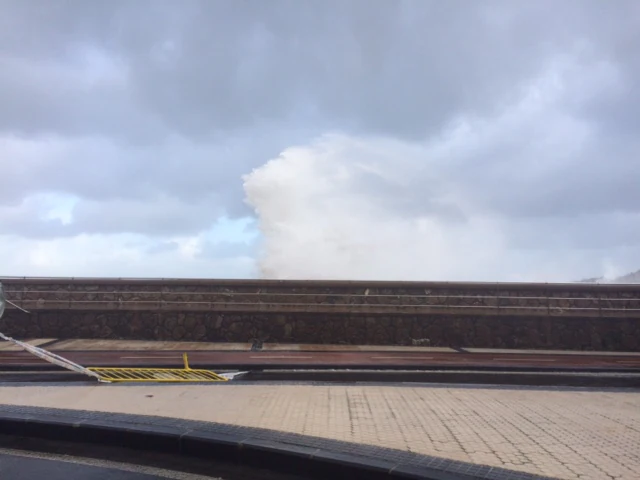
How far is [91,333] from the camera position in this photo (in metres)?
16.7

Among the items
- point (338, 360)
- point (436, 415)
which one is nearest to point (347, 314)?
point (338, 360)

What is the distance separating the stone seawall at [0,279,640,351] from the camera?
16.3 m

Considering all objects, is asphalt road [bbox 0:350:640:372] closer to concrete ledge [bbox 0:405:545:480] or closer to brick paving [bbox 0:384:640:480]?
brick paving [bbox 0:384:640:480]

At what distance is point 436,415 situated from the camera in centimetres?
631

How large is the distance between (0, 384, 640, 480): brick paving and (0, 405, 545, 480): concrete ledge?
Result: 0.29 metres

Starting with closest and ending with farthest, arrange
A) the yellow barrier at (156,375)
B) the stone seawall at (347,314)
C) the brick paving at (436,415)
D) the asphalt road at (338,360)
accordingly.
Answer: the brick paving at (436,415)
the yellow barrier at (156,375)
the asphalt road at (338,360)
the stone seawall at (347,314)

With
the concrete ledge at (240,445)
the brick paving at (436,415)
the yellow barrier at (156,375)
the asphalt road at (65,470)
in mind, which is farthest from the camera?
the yellow barrier at (156,375)

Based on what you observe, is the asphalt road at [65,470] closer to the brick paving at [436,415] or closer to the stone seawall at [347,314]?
the brick paving at [436,415]

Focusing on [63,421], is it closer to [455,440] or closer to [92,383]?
[92,383]

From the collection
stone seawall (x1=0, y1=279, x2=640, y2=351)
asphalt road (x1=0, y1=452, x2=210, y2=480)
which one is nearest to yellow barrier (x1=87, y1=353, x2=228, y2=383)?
asphalt road (x1=0, y1=452, x2=210, y2=480)

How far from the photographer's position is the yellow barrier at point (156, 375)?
9.16 m

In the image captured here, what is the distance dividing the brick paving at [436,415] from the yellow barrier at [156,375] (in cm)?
106

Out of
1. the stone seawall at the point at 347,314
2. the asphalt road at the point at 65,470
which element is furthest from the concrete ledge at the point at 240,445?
the stone seawall at the point at 347,314

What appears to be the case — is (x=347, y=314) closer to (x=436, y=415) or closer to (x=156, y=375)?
(x=156, y=375)
